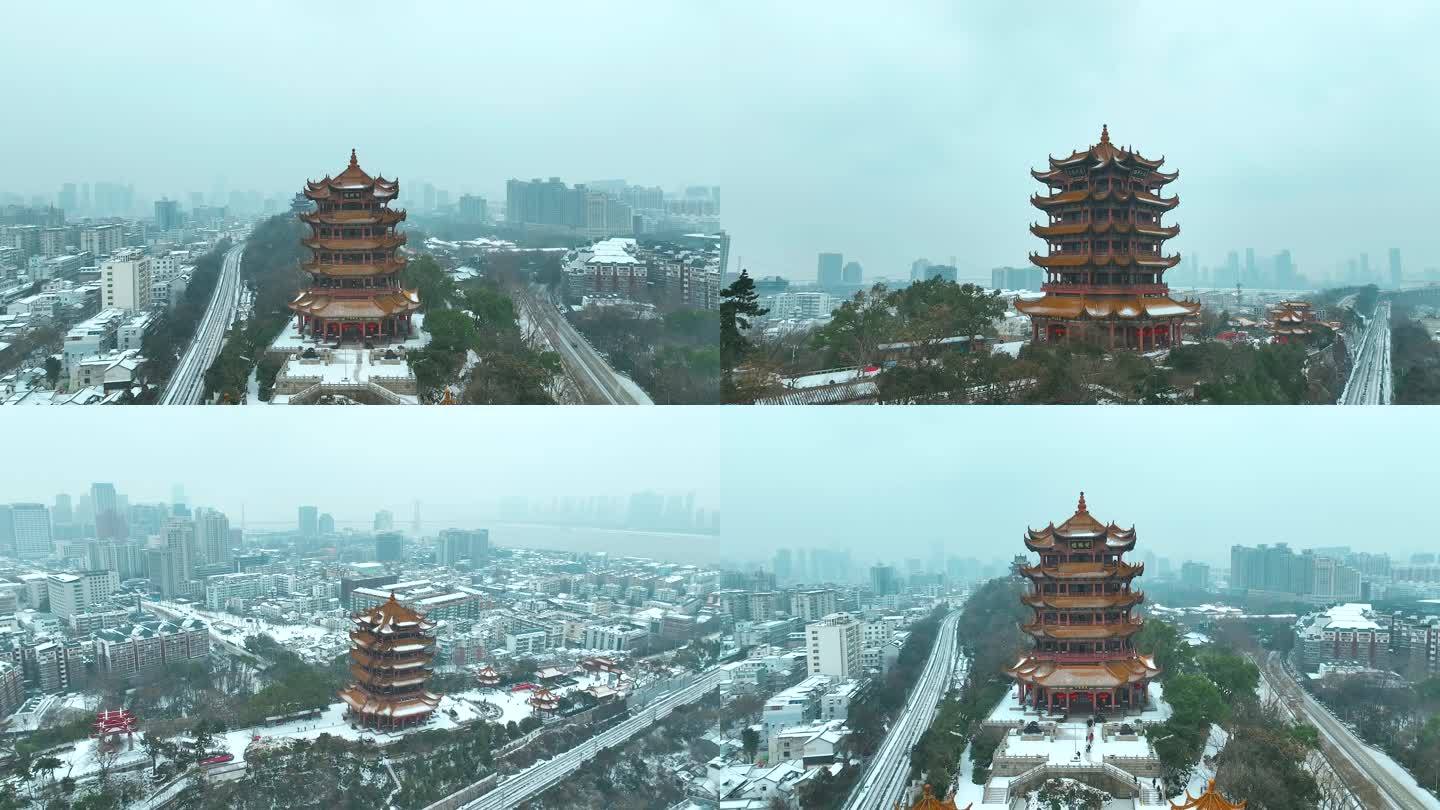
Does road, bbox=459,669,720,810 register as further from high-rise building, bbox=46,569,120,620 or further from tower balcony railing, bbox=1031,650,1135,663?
high-rise building, bbox=46,569,120,620

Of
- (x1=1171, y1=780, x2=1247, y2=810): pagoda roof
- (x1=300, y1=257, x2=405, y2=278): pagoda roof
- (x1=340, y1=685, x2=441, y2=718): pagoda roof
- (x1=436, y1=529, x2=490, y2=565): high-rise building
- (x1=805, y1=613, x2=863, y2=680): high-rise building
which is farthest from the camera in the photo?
(x1=340, y1=685, x2=441, y2=718): pagoda roof

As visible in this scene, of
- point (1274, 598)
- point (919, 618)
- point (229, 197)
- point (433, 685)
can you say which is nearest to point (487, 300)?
point (229, 197)

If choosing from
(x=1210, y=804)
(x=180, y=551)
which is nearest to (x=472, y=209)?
(x=180, y=551)

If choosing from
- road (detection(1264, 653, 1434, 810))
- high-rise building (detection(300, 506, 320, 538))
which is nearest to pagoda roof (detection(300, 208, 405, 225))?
high-rise building (detection(300, 506, 320, 538))

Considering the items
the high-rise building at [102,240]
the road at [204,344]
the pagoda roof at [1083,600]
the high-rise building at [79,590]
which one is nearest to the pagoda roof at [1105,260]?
the pagoda roof at [1083,600]

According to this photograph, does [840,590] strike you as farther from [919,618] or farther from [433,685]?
[433,685]
